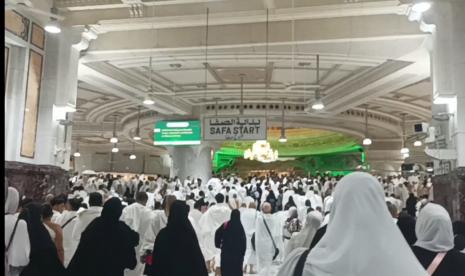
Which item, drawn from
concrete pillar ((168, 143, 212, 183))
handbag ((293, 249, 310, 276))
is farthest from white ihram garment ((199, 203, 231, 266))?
concrete pillar ((168, 143, 212, 183))

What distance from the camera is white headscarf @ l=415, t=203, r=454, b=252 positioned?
2482 millimetres

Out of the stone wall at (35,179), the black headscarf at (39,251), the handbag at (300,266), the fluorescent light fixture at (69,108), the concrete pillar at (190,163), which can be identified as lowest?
the black headscarf at (39,251)

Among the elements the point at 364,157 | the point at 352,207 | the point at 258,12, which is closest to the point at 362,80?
the point at 258,12

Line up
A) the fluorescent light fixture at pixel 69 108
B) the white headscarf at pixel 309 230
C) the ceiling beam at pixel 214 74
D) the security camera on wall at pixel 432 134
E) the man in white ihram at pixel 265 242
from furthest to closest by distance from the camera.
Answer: the ceiling beam at pixel 214 74 < the fluorescent light fixture at pixel 69 108 < the man in white ihram at pixel 265 242 < the security camera on wall at pixel 432 134 < the white headscarf at pixel 309 230

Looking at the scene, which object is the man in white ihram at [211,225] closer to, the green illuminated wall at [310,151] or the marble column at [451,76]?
the marble column at [451,76]

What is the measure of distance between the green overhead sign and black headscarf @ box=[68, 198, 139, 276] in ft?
29.9

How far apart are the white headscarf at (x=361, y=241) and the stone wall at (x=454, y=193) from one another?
224 inches

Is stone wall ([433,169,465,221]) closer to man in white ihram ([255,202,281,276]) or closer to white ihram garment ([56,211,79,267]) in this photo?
man in white ihram ([255,202,281,276])

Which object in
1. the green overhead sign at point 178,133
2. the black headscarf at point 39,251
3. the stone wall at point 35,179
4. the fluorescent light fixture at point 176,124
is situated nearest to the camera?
the black headscarf at point 39,251

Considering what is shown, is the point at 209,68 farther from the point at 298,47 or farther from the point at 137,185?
the point at 137,185

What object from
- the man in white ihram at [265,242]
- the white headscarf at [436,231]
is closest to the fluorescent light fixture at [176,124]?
the man in white ihram at [265,242]

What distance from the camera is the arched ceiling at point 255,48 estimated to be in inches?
325

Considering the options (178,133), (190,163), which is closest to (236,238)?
(178,133)

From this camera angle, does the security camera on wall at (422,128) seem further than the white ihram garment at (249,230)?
No
